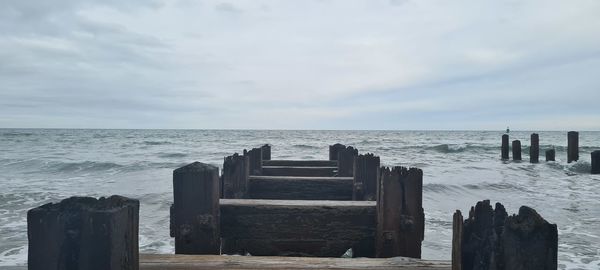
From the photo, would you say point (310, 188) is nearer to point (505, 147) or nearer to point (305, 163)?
point (305, 163)

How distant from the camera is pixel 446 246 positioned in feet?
23.3

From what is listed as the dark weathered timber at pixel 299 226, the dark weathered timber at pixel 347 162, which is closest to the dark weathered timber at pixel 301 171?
the dark weathered timber at pixel 347 162

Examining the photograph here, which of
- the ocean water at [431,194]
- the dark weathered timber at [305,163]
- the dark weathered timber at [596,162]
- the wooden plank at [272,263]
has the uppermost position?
the dark weathered timber at [305,163]

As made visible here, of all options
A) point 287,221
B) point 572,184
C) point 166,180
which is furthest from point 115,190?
point 572,184

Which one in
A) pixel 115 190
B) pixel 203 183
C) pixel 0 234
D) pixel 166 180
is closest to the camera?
pixel 203 183

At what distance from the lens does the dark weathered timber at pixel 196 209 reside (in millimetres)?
3062

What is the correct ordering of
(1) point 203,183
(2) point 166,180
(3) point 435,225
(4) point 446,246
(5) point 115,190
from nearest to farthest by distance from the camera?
(1) point 203,183
(4) point 446,246
(3) point 435,225
(5) point 115,190
(2) point 166,180

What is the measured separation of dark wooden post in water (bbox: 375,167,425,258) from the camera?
322 centimetres

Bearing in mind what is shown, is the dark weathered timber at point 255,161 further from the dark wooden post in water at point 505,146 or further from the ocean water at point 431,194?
the dark wooden post in water at point 505,146

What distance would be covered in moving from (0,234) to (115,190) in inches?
270

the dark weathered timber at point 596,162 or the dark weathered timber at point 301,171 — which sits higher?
the dark weathered timber at point 301,171

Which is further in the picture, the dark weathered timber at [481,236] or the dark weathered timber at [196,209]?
the dark weathered timber at [196,209]

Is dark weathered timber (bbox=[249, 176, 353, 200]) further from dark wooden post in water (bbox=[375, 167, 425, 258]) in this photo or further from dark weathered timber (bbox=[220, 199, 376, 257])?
dark wooden post in water (bbox=[375, 167, 425, 258])

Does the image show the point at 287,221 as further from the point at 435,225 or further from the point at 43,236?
the point at 435,225
